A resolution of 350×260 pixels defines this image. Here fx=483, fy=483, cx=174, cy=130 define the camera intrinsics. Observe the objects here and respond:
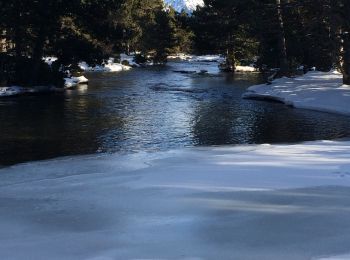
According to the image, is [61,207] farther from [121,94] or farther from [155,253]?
[121,94]

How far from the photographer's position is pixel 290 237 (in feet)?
17.5

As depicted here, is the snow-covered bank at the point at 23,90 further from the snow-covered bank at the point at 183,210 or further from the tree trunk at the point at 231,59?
the tree trunk at the point at 231,59

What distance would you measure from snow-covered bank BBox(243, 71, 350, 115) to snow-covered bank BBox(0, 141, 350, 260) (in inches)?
529

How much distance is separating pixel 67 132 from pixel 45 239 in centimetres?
1101

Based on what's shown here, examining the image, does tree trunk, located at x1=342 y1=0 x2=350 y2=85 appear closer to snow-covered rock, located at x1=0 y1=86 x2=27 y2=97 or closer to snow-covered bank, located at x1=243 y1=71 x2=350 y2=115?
snow-covered bank, located at x1=243 y1=71 x2=350 y2=115

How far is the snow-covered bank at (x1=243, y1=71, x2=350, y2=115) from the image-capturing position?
74.7ft

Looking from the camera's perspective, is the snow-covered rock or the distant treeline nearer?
the distant treeline

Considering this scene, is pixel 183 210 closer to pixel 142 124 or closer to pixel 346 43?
pixel 142 124

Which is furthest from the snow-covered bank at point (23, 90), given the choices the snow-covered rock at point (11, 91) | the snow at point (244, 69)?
the snow at point (244, 69)

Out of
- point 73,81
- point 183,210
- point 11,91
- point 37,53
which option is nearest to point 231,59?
point 73,81

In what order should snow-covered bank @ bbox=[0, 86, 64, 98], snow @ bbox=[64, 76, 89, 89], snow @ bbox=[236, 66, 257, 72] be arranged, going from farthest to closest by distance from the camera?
snow @ bbox=[236, 66, 257, 72], snow @ bbox=[64, 76, 89, 89], snow-covered bank @ bbox=[0, 86, 64, 98]

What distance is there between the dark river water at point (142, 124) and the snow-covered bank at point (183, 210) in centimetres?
384

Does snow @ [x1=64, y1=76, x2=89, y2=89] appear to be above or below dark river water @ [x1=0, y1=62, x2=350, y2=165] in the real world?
above

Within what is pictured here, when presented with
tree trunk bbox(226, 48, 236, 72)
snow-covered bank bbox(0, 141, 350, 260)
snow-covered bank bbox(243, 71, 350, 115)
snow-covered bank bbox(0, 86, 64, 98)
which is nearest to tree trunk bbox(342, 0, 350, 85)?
snow-covered bank bbox(243, 71, 350, 115)
